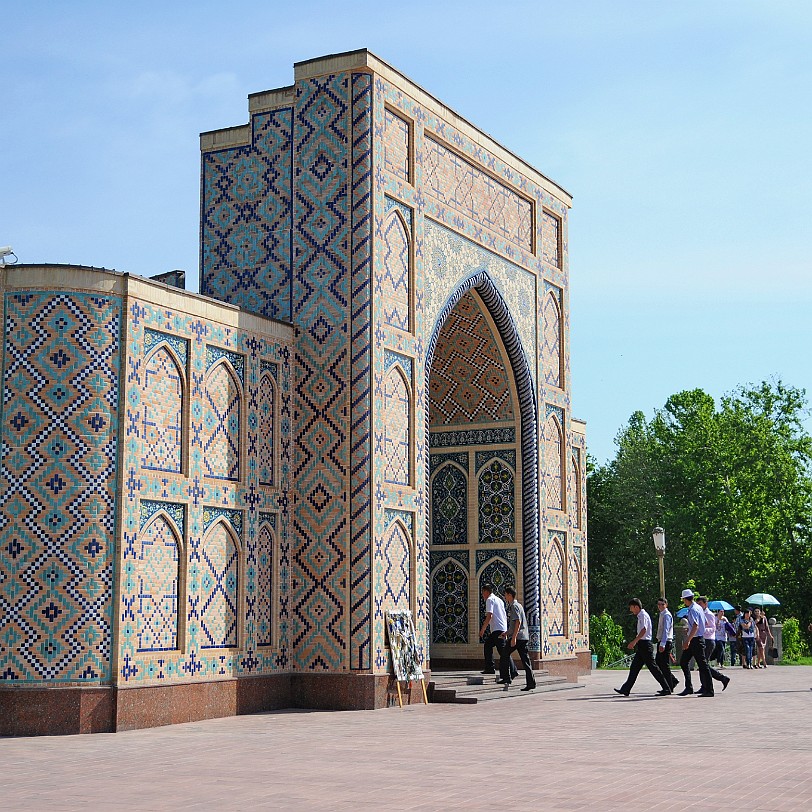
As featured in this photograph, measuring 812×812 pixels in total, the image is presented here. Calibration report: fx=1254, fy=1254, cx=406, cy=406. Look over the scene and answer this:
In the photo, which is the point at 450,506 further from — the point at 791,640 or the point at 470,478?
the point at 791,640

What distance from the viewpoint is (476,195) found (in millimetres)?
19656

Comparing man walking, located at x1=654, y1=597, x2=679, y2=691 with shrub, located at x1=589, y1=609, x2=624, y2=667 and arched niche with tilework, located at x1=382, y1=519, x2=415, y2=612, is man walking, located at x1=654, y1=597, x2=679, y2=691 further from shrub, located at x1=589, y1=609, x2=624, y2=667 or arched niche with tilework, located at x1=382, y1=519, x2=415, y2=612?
shrub, located at x1=589, y1=609, x2=624, y2=667

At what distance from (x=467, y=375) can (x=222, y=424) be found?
22.8 feet

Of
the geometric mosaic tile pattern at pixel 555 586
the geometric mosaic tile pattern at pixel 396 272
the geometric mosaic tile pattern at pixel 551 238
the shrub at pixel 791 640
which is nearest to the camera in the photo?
the geometric mosaic tile pattern at pixel 396 272

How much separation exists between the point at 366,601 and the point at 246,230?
5.29 metres

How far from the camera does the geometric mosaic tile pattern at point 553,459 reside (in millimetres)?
21422

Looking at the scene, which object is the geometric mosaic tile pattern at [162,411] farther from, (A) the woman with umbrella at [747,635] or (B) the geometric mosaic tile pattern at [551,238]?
(A) the woman with umbrella at [747,635]

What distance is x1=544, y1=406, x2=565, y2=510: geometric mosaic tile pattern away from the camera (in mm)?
21422

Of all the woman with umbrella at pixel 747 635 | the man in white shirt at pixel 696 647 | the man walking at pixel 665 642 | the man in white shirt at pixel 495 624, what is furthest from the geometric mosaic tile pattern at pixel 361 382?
the woman with umbrella at pixel 747 635

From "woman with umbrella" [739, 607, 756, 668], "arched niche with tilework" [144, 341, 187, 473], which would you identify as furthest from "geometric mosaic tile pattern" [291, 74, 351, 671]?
"woman with umbrella" [739, 607, 756, 668]

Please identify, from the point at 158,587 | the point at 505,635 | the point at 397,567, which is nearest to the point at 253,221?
the point at 397,567

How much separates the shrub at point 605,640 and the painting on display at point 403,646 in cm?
1385

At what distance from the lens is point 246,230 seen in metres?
17.0

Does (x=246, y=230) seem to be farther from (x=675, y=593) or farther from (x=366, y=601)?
(x=675, y=593)
